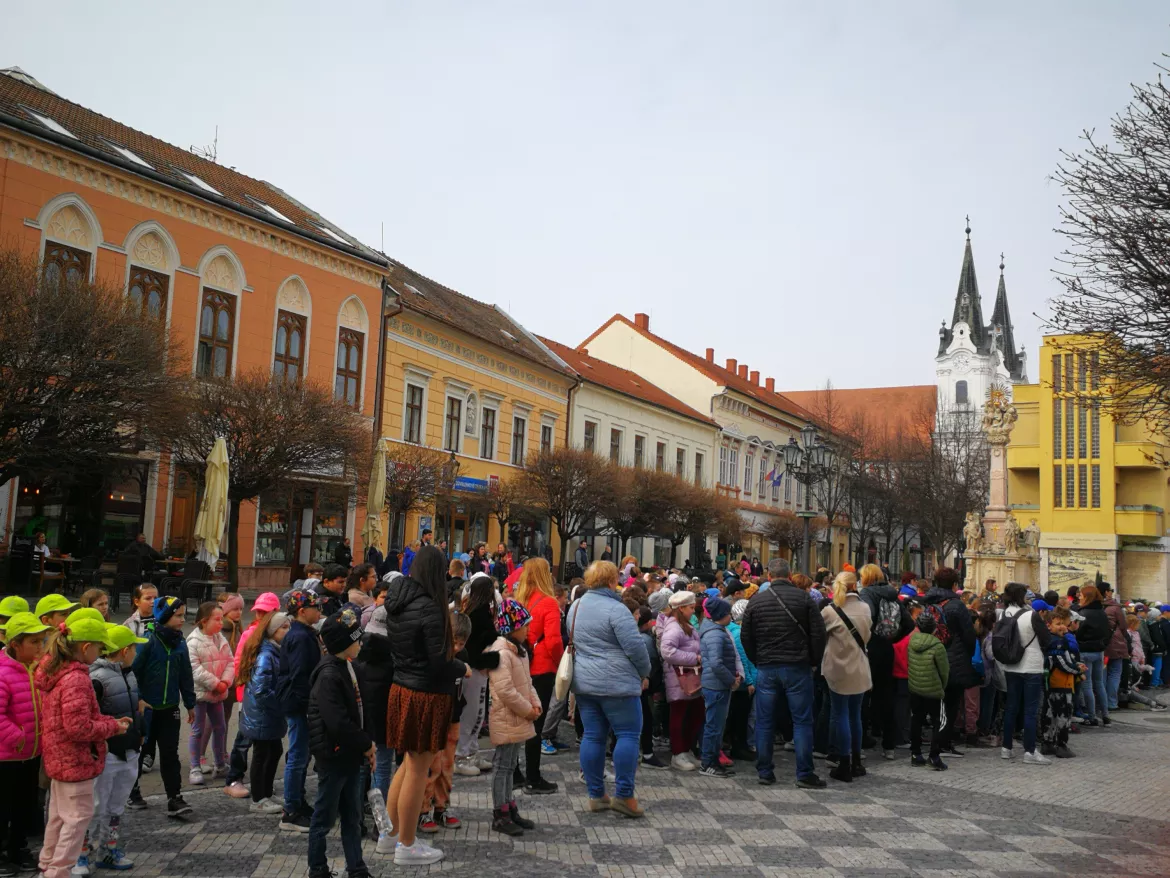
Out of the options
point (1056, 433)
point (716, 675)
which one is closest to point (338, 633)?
point (716, 675)

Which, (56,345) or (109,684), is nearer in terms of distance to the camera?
(109,684)

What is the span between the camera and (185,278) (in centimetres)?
2236

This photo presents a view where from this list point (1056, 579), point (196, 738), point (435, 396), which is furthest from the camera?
point (1056, 579)

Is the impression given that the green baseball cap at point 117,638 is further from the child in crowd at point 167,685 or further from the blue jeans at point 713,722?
the blue jeans at point 713,722

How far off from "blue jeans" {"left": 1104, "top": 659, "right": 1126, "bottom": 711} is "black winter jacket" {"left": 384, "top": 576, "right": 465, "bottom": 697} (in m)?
12.5

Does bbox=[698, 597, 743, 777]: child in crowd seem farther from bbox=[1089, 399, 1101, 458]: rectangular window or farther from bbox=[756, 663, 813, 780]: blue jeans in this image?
bbox=[1089, 399, 1101, 458]: rectangular window

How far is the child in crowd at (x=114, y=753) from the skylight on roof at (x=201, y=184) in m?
19.1

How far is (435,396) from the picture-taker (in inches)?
1188

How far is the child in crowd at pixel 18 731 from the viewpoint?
18.1 feet

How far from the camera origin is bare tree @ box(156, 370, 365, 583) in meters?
18.0

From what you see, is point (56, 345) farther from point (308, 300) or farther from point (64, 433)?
point (308, 300)

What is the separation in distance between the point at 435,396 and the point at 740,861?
25035 mm

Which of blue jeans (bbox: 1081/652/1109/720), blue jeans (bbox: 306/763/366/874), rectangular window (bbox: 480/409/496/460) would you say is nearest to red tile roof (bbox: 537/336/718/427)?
rectangular window (bbox: 480/409/496/460)

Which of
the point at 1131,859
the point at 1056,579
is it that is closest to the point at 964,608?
the point at 1131,859
